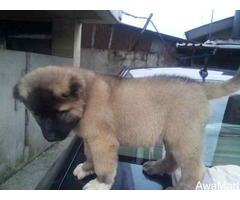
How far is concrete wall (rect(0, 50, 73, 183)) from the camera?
2.17 metres

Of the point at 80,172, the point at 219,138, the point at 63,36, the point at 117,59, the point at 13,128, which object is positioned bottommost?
the point at 13,128

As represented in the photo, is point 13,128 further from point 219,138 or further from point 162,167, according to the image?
point 219,138

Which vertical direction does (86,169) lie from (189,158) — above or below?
below

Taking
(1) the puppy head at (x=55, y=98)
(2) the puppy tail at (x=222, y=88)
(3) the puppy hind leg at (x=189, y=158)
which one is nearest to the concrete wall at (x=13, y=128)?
(1) the puppy head at (x=55, y=98)

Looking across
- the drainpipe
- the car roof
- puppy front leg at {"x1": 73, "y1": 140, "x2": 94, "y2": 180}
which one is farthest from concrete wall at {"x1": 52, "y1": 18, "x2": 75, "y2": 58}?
the drainpipe

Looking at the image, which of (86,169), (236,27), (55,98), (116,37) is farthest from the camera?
(236,27)

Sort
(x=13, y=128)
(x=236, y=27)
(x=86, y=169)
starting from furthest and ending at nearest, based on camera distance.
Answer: (x=13, y=128) < (x=236, y=27) < (x=86, y=169)

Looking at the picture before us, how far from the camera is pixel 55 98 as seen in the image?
103 cm

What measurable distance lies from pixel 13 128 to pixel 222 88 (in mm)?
2053

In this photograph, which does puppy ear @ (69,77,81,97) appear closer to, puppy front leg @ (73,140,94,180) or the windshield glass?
puppy front leg @ (73,140,94,180)

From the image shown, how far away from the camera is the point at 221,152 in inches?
62.5

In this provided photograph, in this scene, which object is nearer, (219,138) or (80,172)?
(80,172)

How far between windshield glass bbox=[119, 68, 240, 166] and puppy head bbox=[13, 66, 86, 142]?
434 millimetres

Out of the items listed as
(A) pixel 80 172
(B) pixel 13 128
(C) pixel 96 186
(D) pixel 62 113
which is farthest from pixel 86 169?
(B) pixel 13 128
